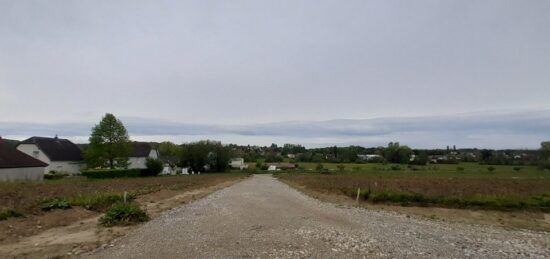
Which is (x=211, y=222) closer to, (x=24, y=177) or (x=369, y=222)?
(x=369, y=222)

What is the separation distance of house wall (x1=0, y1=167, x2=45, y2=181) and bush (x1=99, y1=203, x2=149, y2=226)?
114ft

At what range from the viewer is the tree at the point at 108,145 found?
71812 mm

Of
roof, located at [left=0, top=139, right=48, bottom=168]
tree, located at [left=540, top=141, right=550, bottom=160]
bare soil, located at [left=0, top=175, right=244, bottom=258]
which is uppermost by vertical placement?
tree, located at [left=540, top=141, right=550, bottom=160]

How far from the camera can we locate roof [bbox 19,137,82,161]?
72.1 metres

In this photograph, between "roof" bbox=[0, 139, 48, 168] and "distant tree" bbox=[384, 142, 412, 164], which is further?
"distant tree" bbox=[384, 142, 412, 164]

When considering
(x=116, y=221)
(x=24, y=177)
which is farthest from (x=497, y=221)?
(x=24, y=177)

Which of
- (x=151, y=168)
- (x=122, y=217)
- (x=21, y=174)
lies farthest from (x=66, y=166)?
(x=122, y=217)

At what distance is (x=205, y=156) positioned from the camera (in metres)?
93.4

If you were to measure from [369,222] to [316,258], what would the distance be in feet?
26.8

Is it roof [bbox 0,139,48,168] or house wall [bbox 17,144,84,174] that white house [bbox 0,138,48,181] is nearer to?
roof [bbox 0,139,48,168]

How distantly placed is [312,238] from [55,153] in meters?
74.0

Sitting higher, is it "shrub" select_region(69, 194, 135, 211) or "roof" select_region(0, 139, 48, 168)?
"roof" select_region(0, 139, 48, 168)

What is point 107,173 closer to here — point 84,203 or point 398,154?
point 84,203

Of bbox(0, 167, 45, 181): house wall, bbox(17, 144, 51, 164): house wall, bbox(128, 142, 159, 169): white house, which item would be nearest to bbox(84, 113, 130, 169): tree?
bbox(17, 144, 51, 164): house wall
